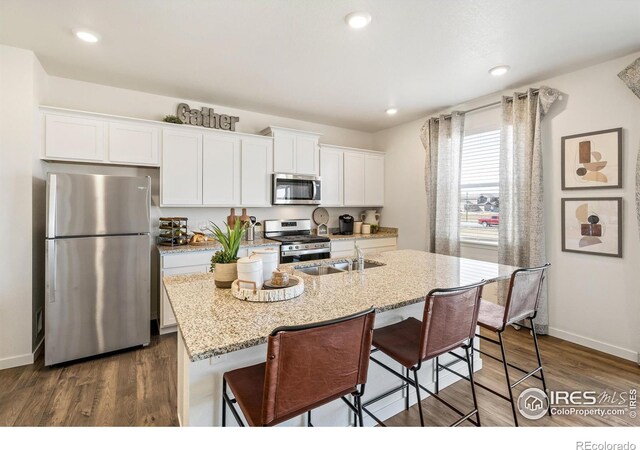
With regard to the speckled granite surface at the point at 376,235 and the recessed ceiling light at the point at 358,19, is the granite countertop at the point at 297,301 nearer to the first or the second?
the recessed ceiling light at the point at 358,19

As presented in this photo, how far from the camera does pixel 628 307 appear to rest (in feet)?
8.66

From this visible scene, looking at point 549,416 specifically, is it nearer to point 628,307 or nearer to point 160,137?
point 628,307

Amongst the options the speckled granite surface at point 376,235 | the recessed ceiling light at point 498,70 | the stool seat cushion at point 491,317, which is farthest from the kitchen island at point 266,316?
the speckled granite surface at point 376,235

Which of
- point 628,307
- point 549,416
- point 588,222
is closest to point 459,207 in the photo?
point 588,222

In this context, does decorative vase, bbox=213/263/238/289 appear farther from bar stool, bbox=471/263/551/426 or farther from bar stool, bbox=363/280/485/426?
bar stool, bbox=471/263/551/426

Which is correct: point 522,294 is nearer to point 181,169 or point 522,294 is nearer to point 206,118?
point 181,169

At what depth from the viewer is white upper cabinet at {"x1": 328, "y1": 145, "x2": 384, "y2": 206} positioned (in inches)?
176

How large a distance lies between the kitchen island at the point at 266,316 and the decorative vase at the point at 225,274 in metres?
0.05

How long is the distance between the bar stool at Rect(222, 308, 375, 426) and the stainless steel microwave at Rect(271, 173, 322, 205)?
2956mm

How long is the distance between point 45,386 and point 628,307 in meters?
4.77

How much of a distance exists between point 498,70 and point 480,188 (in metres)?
1.37

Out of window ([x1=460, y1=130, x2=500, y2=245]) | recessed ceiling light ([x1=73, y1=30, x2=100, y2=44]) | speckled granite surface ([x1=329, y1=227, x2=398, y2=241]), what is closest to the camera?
recessed ceiling light ([x1=73, y1=30, x2=100, y2=44])

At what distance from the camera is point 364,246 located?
4.55m

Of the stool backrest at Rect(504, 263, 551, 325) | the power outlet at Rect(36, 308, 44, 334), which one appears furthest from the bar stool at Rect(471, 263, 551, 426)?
the power outlet at Rect(36, 308, 44, 334)
